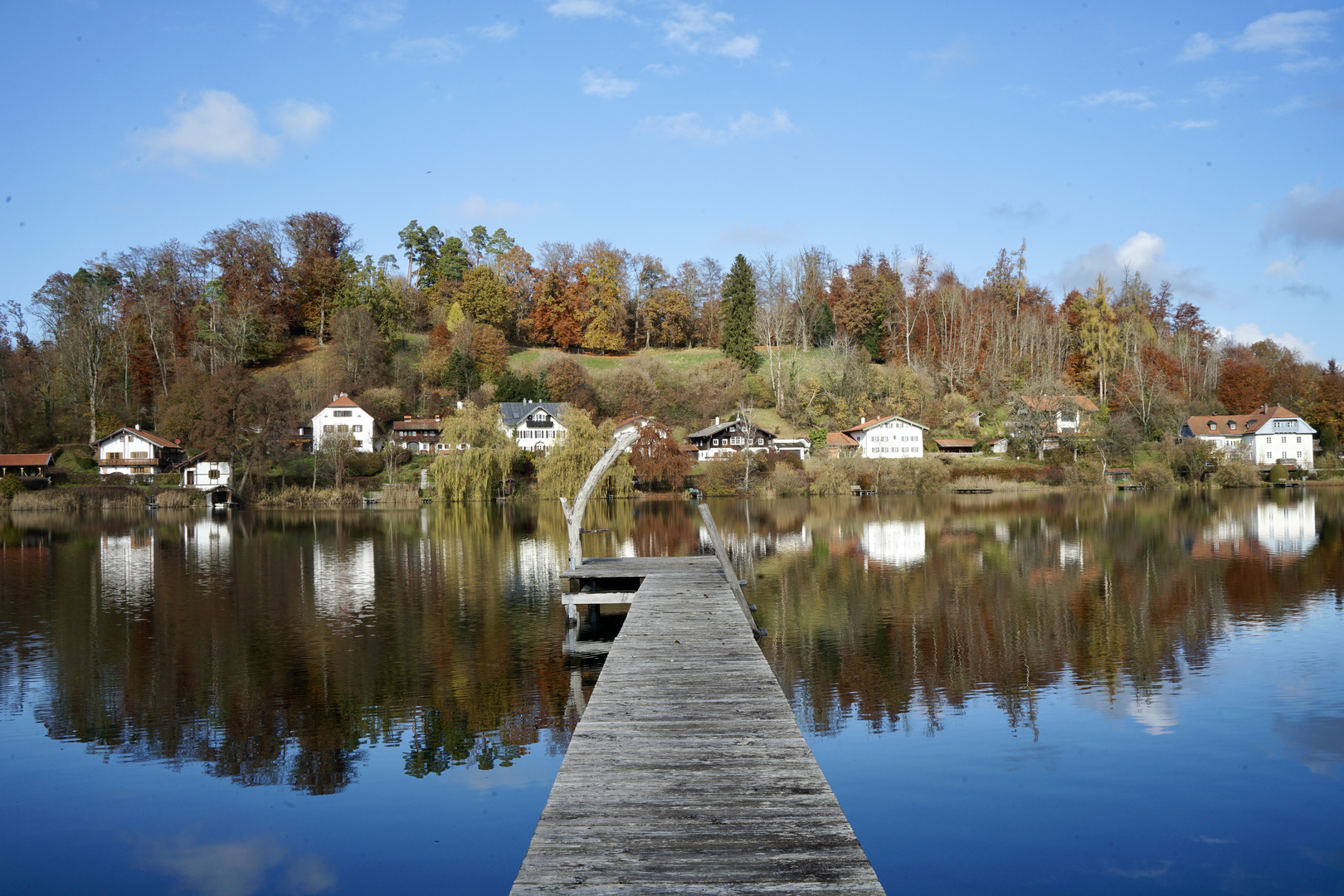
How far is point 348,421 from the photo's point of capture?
80.6 meters

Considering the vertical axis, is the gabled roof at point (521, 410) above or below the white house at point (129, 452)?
→ above

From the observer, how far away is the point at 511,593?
944 inches

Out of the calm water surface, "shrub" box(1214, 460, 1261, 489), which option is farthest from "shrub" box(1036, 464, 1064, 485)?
the calm water surface

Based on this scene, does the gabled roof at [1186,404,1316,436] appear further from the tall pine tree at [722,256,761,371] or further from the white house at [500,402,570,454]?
the white house at [500,402,570,454]

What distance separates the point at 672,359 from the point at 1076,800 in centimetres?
9902

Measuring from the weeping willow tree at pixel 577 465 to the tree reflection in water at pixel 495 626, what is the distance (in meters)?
22.9

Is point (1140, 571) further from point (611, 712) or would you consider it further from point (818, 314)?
point (818, 314)

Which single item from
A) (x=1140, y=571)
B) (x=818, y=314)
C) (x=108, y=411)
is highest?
(x=818, y=314)

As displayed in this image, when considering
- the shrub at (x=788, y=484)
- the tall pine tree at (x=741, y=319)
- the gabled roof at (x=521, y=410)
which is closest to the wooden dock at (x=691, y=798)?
the shrub at (x=788, y=484)

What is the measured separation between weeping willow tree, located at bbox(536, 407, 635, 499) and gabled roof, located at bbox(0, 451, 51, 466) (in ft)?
121

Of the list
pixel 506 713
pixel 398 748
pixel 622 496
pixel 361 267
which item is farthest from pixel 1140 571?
pixel 361 267

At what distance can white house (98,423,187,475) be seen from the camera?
73125 millimetres

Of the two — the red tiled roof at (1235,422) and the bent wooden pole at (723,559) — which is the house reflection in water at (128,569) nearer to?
the bent wooden pole at (723,559)

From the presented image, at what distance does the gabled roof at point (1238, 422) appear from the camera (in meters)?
83.9
